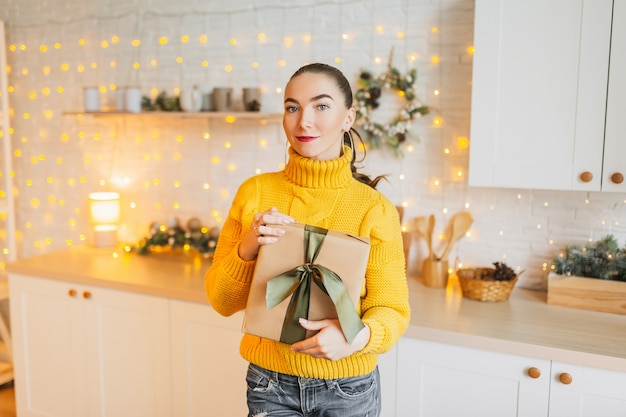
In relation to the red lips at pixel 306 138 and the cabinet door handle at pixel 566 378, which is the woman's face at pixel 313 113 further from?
the cabinet door handle at pixel 566 378

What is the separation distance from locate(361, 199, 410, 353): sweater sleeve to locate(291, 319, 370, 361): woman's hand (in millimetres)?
113

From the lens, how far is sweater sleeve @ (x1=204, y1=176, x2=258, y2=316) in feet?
4.47

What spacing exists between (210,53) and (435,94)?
1112 mm

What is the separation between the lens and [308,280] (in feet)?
4.05

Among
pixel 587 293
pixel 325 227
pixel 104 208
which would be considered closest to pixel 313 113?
pixel 325 227

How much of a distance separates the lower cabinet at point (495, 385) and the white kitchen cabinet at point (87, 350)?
1008 millimetres

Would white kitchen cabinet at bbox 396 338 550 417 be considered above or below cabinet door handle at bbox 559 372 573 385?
below

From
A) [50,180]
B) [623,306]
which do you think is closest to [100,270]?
[50,180]

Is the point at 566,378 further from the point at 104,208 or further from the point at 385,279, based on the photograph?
the point at 104,208

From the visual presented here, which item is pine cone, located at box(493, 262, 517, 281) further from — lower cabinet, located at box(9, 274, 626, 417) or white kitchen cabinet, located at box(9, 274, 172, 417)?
white kitchen cabinet, located at box(9, 274, 172, 417)

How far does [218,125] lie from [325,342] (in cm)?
185

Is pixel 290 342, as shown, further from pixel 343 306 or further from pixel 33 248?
pixel 33 248

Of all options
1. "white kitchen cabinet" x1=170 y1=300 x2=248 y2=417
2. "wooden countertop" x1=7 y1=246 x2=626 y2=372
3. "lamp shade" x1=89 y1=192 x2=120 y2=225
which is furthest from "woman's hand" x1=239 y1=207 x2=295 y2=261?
"lamp shade" x1=89 y1=192 x2=120 y2=225

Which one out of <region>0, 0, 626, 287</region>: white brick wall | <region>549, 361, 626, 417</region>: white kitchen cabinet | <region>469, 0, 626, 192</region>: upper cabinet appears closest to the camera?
<region>549, 361, 626, 417</region>: white kitchen cabinet
